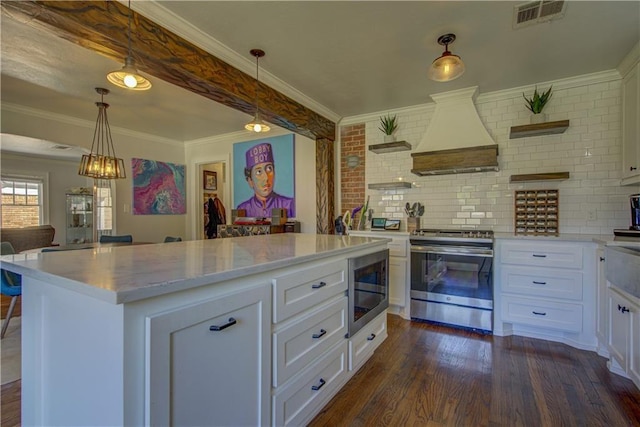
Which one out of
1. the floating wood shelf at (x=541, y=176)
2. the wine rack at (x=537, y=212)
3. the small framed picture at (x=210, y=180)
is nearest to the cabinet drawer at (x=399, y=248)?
the wine rack at (x=537, y=212)

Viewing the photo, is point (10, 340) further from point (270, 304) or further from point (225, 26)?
point (225, 26)

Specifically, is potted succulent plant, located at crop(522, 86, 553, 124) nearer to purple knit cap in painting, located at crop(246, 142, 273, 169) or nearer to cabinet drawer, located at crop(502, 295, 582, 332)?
cabinet drawer, located at crop(502, 295, 582, 332)

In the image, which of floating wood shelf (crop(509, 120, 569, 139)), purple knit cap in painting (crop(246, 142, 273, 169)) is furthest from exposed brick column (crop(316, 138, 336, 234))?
floating wood shelf (crop(509, 120, 569, 139))

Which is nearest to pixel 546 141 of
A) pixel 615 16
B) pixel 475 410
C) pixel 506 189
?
pixel 506 189

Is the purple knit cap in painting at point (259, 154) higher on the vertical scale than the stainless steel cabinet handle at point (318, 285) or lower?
higher

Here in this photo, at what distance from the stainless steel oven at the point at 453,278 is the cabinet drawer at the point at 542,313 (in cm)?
16

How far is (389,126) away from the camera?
3.93 metres

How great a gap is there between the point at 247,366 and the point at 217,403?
16cm

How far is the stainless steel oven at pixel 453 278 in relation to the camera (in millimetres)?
2904

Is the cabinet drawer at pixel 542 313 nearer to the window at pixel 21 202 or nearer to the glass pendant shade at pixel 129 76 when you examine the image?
the glass pendant shade at pixel 129 76

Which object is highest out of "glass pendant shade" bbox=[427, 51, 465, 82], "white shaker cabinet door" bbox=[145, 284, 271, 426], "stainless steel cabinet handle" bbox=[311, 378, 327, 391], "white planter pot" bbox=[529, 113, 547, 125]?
"glass pendant shade" bbox=[427, 51, 465, 82]

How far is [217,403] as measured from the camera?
42.6 inches

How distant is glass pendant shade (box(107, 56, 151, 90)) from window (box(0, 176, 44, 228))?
→ 702cm

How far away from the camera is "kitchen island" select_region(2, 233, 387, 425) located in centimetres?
85
